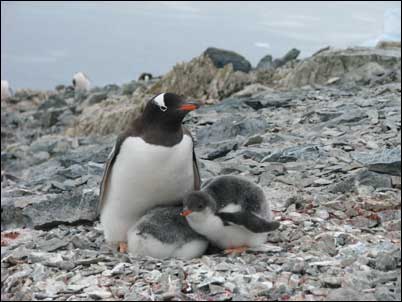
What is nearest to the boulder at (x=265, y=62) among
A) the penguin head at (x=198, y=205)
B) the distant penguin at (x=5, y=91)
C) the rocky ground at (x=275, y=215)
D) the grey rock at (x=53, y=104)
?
the grey rock at (x=53, y=104)

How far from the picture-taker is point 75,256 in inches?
175

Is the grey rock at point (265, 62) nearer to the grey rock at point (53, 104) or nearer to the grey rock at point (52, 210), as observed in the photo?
the grey rock at point (53, 104)

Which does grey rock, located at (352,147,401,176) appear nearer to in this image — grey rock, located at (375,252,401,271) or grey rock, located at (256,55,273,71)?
grey rock, located at (375,252,401,271)

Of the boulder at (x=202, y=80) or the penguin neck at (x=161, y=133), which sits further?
the boulder at (x=202, y=80)

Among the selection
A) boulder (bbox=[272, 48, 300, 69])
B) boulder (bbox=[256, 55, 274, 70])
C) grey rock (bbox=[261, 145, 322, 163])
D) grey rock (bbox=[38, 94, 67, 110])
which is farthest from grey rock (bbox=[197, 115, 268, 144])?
boulder (bbox=[272, 48, 300, 69])

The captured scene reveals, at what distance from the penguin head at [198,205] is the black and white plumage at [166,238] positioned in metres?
0.18

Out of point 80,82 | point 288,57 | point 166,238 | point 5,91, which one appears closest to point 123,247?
point 166,238

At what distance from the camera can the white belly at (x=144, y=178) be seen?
4.53m

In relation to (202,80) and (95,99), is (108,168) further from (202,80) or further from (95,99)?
(95,99)

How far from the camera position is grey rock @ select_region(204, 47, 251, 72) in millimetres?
17672

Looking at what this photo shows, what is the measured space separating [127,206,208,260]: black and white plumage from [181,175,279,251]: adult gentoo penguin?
0.26 feet

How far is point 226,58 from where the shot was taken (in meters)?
17.9

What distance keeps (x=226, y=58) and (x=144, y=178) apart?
13.6m

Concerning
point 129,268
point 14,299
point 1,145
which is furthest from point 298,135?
point 1,145
